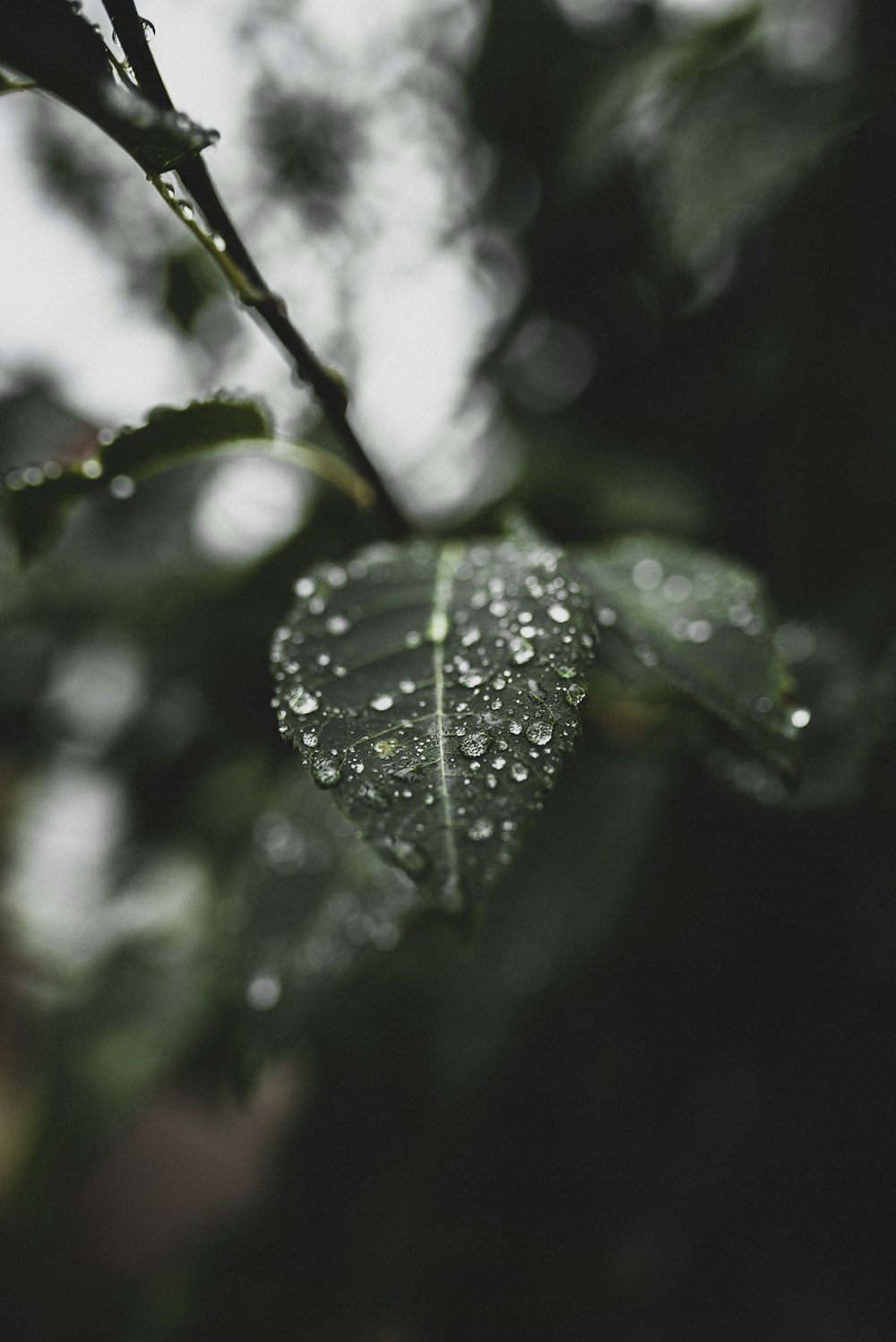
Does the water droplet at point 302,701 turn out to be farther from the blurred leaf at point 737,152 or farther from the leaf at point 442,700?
the blurred leaf at point 737,152

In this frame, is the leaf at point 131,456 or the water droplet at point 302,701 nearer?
the water droplet at point 302,701

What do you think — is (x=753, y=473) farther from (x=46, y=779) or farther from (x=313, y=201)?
(x=46, y=779)

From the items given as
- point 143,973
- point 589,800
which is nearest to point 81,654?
point 143,973

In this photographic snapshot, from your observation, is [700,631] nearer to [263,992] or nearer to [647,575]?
[647,575]

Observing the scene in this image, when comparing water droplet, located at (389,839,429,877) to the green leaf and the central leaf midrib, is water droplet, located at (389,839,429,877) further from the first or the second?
the green leaf

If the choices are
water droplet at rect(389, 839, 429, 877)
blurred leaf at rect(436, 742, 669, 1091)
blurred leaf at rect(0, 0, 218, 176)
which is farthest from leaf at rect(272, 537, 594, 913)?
blurred leaf at rect(436, 742, 669, 1091)

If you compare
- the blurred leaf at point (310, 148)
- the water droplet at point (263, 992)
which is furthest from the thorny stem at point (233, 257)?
the blurred leaf at point (310, 148)
